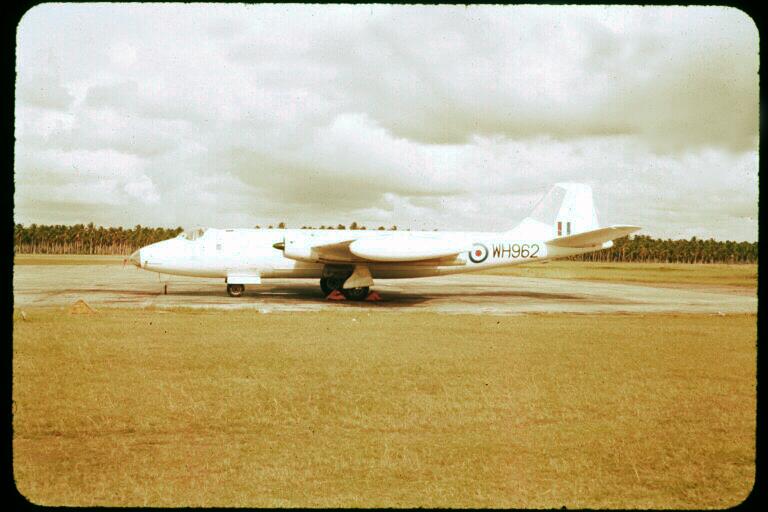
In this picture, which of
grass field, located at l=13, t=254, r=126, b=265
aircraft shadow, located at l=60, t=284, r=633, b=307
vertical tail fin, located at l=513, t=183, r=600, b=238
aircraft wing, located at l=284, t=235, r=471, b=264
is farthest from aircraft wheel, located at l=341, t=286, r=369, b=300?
grass field, located at l=13, t=254, r=126, b=265

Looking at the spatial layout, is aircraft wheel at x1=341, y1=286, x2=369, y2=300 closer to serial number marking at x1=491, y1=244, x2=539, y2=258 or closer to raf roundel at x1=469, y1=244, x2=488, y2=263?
Result: raf roundel at x1=469, y1=244, x2=488, y2=263

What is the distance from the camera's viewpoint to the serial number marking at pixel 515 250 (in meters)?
23.9

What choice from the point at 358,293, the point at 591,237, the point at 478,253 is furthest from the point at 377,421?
the point at 591,237

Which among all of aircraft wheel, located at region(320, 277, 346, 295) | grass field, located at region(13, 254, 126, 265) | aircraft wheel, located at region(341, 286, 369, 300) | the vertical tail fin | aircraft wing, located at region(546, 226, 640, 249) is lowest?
aircraft wheel, located at region(341, 286, 369, 300)

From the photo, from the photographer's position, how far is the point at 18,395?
24.1 ft

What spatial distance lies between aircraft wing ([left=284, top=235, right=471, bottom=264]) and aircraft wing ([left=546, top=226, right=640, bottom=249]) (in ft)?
16.5

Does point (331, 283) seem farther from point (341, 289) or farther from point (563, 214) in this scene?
point (563, 214)

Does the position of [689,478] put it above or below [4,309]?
below

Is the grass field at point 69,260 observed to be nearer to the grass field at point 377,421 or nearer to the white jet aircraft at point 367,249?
the white jet aircraft at point 367,249

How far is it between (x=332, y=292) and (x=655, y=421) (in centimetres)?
1766

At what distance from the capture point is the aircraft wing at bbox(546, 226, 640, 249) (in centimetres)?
2197

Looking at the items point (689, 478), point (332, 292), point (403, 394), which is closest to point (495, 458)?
point (689, 478)

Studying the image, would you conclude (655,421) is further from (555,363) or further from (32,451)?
(32,451)

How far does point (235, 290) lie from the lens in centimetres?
2336
